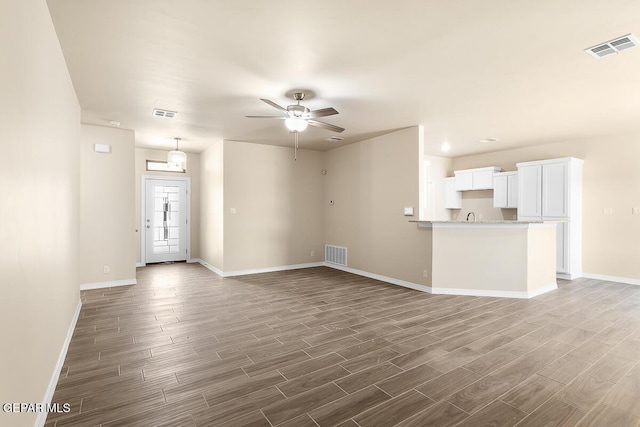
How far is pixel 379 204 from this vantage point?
247 inches

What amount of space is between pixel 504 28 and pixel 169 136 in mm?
5988

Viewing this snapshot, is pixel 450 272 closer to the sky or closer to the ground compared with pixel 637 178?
closer to the ground

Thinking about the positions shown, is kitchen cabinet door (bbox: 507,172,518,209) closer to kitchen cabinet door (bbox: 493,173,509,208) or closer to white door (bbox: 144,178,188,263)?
kitchen cabinet door (bbox: 493,173,509,208)

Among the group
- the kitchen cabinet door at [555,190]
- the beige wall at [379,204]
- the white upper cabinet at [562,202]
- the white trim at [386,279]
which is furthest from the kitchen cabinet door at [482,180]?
the white trim at [386,279]

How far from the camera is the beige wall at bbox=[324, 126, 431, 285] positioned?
18.3ft

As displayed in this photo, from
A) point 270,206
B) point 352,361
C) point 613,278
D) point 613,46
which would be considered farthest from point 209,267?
point 613,278

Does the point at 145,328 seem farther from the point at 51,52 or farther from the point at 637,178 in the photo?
the point at 637,178

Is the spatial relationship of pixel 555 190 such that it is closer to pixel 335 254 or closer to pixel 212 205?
pixel 335 254

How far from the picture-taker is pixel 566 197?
20.3 feet

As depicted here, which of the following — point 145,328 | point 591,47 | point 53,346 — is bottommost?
point 145,328

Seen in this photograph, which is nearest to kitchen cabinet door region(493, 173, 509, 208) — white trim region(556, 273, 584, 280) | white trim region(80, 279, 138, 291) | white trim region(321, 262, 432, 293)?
white trim region(556, 273, 584, 280)

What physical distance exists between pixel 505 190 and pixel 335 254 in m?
4.24

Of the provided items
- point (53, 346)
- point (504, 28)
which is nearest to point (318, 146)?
point (504, 28)

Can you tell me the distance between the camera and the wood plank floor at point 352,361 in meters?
2.10
